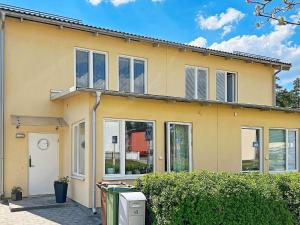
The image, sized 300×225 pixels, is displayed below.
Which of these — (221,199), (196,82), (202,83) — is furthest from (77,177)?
(202,83)

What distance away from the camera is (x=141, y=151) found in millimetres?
12352

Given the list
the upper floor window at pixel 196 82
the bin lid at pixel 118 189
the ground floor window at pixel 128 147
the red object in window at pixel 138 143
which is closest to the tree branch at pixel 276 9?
the bin lid at pixel 118 189

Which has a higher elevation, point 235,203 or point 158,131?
point 158,131

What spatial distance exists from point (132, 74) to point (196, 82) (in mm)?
3563

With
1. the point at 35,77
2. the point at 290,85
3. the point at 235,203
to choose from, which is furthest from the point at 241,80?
the point at 290,85

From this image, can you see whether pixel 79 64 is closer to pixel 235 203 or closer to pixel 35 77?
pixel 35 77

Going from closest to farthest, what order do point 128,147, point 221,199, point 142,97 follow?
1. point 221,199
2. point 142,97
3. point 128,147

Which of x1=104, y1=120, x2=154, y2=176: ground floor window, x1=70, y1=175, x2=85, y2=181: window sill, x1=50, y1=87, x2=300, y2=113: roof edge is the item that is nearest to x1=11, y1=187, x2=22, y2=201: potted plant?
x1=70, y1=175, x2=85, y2=181: window sill

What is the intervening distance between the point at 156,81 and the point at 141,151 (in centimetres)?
470

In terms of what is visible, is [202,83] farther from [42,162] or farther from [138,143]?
[42,162]

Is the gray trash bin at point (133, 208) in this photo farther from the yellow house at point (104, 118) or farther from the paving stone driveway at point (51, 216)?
the yellow house at point (104, 118)

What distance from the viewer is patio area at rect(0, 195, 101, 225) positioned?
31.8 ft

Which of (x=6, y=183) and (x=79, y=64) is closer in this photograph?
(x=6, y=183)

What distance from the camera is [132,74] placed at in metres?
15.6
